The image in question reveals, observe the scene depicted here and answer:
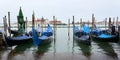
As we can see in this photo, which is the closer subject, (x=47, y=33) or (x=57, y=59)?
(x=57, y=59)

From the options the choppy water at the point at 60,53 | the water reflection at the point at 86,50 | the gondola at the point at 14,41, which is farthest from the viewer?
the gondola at the point at 14,41

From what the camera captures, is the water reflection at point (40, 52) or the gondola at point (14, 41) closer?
the water reflection at point (40, 52)

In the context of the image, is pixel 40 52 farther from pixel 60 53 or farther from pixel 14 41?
pixel 14 41

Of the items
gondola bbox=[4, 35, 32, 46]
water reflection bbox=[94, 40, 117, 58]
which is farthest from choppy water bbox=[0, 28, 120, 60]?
gondola bbox=[4, 35, 32, 46]

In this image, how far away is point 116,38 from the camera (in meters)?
17.9

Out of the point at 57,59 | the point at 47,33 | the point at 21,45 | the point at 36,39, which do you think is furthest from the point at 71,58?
the point at 47,33

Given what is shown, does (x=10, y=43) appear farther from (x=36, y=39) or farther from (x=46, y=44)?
(x=46, y=44)

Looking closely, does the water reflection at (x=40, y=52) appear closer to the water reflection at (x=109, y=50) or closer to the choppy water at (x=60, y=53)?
the choppy water at (x=60, y=53)

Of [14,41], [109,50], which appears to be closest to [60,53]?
[109,50]

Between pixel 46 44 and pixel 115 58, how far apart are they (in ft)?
23.8

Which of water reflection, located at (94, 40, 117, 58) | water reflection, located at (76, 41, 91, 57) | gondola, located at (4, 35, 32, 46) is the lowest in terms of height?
water reflection, located at (94, 40, 117, 58)

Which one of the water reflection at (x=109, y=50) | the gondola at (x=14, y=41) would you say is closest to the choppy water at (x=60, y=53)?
the water reflection at (x=109, y=50)

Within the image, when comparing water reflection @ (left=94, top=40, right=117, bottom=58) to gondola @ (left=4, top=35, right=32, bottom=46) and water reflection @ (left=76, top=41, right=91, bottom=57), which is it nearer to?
water reflection @ (left=76, top=41, right=91, bottom=57)

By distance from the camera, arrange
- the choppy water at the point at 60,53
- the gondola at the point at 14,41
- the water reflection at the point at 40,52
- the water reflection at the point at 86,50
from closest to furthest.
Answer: the choppy water at the point at 60,53 → the water reflection at the point at 40,52 → the water reflection at the point at 86,50 → the gondola at the point at 14,41
